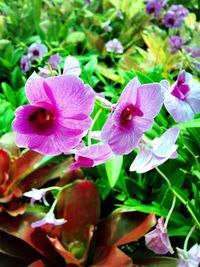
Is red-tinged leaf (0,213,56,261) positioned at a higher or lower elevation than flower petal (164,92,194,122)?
lower

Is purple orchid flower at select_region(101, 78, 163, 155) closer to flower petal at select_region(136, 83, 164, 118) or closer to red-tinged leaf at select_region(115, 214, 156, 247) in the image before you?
flower petal at select_region(136, 83, 164, 118)

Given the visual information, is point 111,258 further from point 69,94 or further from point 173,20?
point 173,20

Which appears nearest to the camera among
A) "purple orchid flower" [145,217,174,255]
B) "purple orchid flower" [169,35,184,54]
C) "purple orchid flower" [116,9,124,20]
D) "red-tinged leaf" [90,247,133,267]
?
"purple orchid flower" [145,217,174,255]

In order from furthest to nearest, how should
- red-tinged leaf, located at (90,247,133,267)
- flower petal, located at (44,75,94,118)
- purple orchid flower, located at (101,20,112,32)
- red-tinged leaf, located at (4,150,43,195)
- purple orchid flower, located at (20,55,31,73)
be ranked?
purple orchid flower, located at (101,20,112,32) → purple orchid flower, located at (20,55,31,73) → red-tinged leaf, located at (4,150,43,195) → red-tinged leaf, located at (90,247,133,267) → flower petal, located at (44,75,94,118)

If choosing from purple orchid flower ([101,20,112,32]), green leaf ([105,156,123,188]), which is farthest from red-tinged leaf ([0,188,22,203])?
purple orchid flower ([101,20,112,32])

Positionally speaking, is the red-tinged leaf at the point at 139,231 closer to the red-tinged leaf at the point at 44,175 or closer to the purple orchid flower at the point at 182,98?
the red-tinged leaf at the point at 44,175

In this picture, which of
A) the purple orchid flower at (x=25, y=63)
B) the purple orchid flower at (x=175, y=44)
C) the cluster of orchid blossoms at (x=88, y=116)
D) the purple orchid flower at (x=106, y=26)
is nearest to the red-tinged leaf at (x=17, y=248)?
the cluster of orchid blossoms at (x=88, y=116)
